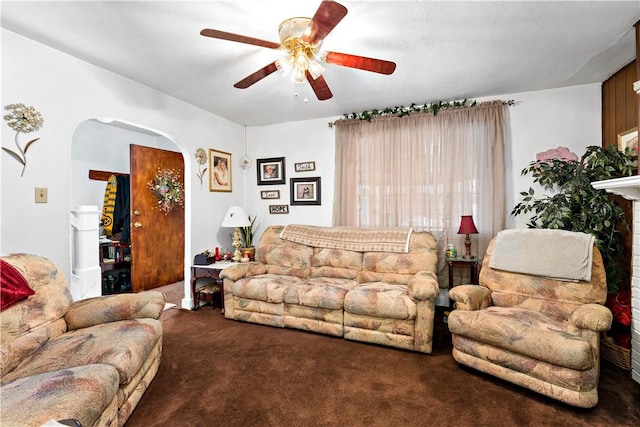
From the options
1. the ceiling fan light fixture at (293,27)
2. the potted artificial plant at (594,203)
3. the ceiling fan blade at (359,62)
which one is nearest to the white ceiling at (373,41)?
the ceiling fan light fixture at (293,27)

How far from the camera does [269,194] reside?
174 inches

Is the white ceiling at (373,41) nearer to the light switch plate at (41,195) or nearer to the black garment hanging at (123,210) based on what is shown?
the light switch plate at (41,195)

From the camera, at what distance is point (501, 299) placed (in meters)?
2.48

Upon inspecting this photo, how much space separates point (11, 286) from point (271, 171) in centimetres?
309

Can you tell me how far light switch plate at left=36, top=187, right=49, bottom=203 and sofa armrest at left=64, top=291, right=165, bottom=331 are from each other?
2.80 ft

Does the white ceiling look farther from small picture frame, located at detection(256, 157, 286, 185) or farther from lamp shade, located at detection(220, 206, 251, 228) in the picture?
lamp shade, located at detection(220, 206, 251, 228)

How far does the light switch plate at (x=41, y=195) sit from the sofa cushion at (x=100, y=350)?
1064mm

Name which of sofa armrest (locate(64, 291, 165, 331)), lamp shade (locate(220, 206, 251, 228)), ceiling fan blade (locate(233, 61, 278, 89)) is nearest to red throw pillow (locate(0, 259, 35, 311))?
sofa armrest (locate(64, 291, 165, 331))

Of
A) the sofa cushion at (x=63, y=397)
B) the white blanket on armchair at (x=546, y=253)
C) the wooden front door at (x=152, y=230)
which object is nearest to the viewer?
the sofa cushion at (x=63, y=397)

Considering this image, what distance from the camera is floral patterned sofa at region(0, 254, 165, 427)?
121cm

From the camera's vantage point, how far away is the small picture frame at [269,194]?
4.36 meters

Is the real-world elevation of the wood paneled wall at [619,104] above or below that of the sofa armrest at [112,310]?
above

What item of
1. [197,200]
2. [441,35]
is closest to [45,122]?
[197,200]

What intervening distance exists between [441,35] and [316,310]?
2.47 meters
